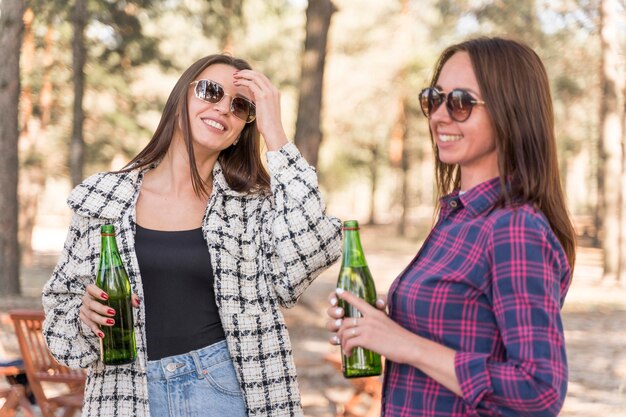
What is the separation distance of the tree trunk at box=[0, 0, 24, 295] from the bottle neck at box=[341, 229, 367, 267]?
10518 mm

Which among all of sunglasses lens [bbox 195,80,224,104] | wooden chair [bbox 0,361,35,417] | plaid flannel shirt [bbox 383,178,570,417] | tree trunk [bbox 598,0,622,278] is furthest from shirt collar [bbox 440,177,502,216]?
tree trunk [bbox 598,0,622,278]

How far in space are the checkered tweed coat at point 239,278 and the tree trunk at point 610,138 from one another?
14744mm

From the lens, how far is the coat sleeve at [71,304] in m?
2.79

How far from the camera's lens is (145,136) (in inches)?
899

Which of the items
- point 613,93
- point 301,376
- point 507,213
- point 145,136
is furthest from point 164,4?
point 507,213

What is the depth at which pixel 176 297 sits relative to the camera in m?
2.80

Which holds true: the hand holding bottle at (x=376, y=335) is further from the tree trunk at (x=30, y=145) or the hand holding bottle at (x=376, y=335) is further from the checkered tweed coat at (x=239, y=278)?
the tree trunk at (x=30, y=145)

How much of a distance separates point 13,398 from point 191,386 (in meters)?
2.82

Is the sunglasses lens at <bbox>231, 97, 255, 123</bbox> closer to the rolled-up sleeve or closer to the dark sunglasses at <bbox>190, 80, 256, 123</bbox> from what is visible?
the dark sunglasses at <bbox>190, 80, 256, 123</bbox>

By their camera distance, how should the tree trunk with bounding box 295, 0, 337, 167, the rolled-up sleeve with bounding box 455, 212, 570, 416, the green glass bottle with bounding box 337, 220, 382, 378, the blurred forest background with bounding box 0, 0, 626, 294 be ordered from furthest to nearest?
the blurred forest background with bounding box 0, 0, 626, 294
the tree trunk with bounding box 295, 0, 337, 167
the green glass bottle with bounding box 337, 220, 382, 378
the rolled-up sleeve with bounding box 455, 212, 570, 416

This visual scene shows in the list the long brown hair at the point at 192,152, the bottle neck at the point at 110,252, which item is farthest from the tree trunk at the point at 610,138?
the bottle neck at the point at 110,252

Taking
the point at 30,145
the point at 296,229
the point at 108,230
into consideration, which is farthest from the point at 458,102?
the point at 30,145

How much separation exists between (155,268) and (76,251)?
0.33m

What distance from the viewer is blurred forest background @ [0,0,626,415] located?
12.4 m
